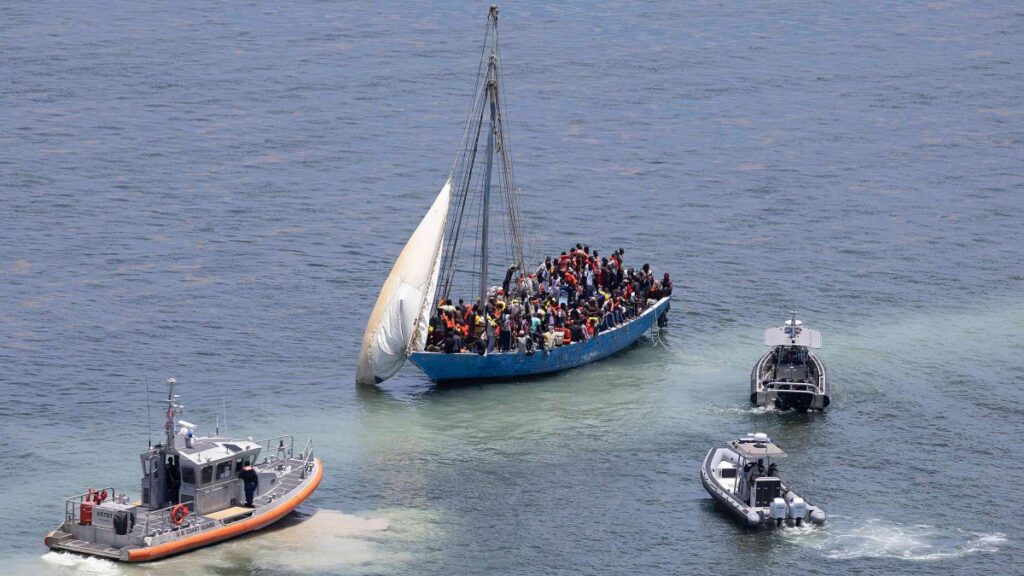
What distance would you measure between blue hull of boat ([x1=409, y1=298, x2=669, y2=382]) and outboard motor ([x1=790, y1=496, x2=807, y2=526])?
1909 centimetres

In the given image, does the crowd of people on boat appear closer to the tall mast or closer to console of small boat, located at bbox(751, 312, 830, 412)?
the tall mast

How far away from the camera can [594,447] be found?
7531 cm

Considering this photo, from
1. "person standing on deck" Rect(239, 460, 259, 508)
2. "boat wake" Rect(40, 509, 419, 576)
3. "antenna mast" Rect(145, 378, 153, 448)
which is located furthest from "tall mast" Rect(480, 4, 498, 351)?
"person standing on deck" Rect(239, 460, 259, 508)

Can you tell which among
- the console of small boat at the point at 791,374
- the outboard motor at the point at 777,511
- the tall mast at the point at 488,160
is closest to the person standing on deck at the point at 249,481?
the outboard motor at the point at 777,511

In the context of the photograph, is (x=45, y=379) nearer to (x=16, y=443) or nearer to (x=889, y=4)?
(x=16, y=443)

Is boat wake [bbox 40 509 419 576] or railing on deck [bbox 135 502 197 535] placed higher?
railing on deck [bbox 135 502 197 535]

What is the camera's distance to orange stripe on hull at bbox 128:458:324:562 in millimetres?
60750

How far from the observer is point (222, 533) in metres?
62.9

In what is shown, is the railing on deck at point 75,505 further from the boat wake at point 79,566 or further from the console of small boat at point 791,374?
the console of small boat at point 791,374

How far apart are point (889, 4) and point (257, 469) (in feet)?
394

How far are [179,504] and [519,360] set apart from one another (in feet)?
75.5

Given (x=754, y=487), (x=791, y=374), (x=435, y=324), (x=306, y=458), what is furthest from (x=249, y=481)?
(x=791, y=374)

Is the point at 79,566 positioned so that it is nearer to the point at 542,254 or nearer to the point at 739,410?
the point at 739,410

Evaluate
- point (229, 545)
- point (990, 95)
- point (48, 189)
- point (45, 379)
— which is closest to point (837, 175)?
point (990, 95)
